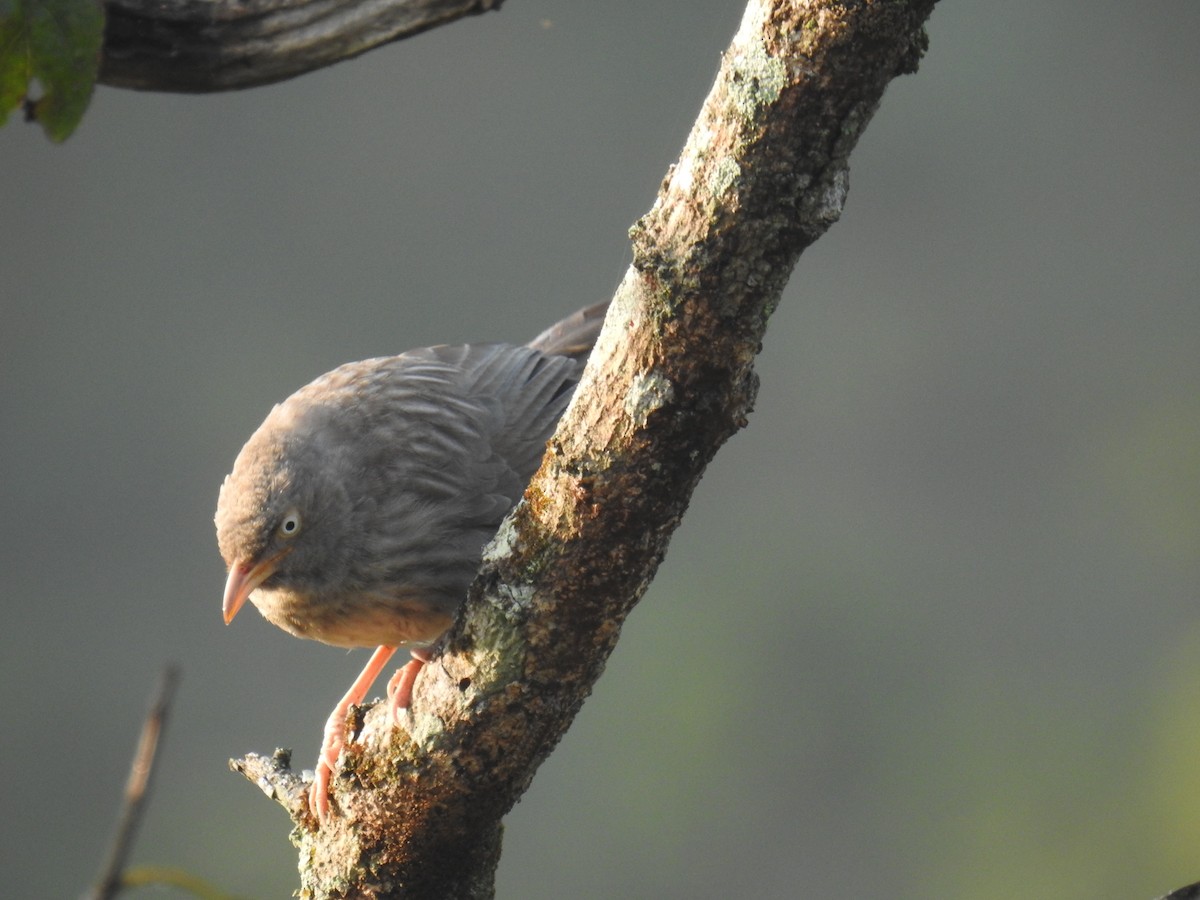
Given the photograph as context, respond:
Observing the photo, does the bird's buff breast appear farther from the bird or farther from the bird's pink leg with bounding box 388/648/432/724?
the bird's pink leg with bounding box 388/648/432/724

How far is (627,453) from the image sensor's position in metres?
2.15

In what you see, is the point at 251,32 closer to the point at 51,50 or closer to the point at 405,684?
the point at 51,50

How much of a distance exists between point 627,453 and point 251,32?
130 centimetres

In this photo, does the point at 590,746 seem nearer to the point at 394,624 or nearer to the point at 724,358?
the point at 394,624

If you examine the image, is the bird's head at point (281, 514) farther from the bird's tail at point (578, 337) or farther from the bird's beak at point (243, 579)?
the bird's tail at point (578, 337)

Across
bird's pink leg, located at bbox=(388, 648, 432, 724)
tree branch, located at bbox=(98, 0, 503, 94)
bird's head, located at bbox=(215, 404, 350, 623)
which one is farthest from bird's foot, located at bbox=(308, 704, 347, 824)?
tree branch, located at bbox=(98, 0, 503, 94)

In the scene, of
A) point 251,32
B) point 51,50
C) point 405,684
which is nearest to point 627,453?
point 405,684

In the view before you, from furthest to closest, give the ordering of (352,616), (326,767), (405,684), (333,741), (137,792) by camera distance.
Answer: (352,616) → (333,741) → (326,767) → (405,684) → (137,792)

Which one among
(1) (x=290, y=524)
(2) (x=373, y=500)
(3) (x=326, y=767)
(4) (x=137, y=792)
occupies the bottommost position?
(4) (x=137, y=792)

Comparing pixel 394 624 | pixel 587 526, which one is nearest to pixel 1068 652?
pixel 394 624

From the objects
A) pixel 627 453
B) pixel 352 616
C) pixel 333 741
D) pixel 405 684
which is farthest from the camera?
pixel 352 616

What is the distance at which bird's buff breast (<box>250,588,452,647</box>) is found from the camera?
3197 millimetres

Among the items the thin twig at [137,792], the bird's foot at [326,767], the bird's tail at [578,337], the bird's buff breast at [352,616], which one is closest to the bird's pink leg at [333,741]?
the bird's foot at [326,767]

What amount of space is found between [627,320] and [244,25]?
1.21 metres
